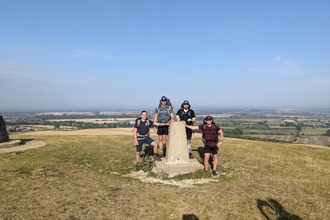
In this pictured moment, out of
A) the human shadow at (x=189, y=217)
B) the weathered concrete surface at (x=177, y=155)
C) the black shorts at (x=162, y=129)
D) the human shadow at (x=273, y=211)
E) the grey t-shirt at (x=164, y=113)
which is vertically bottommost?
the human shadow at (x=273, y=211)

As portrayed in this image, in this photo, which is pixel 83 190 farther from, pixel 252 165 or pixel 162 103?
pixel 252 165

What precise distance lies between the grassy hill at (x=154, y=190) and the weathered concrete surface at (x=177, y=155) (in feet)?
1.29

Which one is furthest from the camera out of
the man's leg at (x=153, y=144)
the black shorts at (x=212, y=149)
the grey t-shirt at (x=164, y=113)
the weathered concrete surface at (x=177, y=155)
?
the grey t-shirt at (x=164, y=113)

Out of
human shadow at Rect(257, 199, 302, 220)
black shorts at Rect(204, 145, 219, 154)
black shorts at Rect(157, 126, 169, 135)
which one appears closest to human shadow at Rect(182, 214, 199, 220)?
human shadow at Rect(257, 199, 302, 220)

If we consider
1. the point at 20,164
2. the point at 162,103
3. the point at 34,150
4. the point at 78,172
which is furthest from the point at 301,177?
the point at 34,150

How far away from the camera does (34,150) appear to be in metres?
13.1

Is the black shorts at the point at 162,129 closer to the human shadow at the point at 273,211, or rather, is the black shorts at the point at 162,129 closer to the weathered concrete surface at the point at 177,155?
the weathered concrete surface at the point at 177,155

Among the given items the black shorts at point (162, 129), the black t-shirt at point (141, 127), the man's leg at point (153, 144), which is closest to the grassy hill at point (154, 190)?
the man's leg at point (153, 144)

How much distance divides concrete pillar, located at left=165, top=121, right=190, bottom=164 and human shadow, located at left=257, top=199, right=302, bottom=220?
3726 millimetres

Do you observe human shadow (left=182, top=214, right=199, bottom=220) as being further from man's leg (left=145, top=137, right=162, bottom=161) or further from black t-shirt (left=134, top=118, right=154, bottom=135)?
black t-shirt (left=134, top=118, right=154, bottom=135)

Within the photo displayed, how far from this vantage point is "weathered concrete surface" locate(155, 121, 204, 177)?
31.6 feet

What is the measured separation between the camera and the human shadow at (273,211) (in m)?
5.83

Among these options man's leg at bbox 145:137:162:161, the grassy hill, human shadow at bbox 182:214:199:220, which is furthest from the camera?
man's leg at bbox 145:137:162:161

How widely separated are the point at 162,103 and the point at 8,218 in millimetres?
6737
